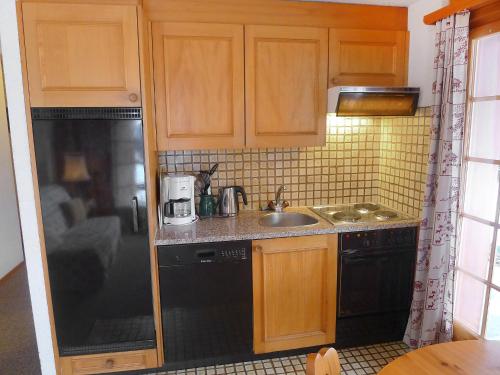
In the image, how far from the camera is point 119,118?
1865 millimetres

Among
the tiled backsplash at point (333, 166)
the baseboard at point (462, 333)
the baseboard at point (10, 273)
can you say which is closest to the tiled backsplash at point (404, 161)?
the tiled backsplash at point (333, 166)

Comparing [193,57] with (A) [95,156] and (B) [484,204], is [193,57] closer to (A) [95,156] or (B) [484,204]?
(A) [95,156]

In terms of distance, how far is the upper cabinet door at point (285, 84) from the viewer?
220 centimetres

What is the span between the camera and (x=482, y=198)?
1948mm

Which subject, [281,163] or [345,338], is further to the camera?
[281,163]

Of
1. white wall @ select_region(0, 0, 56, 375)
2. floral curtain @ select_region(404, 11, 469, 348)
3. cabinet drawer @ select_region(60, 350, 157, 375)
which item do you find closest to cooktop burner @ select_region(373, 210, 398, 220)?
floral curtain @ select_region(404, 11, 469, 348)

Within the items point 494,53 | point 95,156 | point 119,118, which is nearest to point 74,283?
point 95,156

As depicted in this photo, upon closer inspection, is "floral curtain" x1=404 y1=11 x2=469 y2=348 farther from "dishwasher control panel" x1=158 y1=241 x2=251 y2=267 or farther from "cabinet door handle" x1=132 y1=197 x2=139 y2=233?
"cabinet door handle" x1=132 y1=197 x2=139 y2=233

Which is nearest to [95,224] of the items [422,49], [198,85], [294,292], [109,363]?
[109,363]

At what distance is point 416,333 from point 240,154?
→ 5.37 feet

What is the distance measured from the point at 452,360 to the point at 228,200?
63.7 inches

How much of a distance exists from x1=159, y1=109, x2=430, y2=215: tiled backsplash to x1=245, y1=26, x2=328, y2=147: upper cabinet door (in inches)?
12.8

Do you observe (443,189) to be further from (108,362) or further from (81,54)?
(108,362)

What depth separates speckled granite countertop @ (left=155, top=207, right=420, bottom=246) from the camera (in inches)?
81.4
